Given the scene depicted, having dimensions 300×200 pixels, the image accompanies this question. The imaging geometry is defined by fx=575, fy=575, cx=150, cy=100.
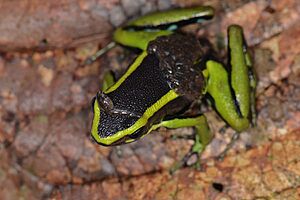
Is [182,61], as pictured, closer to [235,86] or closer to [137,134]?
[235,86]

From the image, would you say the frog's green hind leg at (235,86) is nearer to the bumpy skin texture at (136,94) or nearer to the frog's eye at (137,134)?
the bumpy skin texture at (136,94)

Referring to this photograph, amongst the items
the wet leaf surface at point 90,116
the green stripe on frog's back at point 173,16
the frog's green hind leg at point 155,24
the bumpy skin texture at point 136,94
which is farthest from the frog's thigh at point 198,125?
the green stripe on frog's back at point 173,16

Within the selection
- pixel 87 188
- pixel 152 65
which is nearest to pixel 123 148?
pixel 87 188

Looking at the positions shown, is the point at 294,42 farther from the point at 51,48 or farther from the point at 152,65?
the point at 51,48

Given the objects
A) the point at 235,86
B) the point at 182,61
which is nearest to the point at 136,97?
the point at 182,61

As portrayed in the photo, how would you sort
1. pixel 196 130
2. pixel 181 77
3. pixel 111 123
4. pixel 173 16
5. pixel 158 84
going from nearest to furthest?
pixel 111 123
pixel 158 84
pixel 181 77
pixel 196 130
pixel 173 16

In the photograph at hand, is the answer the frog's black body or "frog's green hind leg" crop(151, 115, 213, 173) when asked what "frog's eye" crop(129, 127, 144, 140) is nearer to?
the frog's black body
